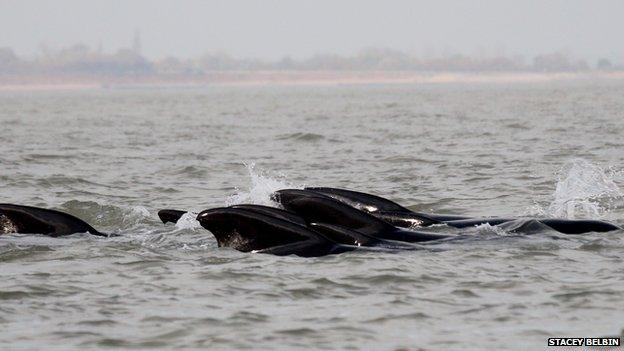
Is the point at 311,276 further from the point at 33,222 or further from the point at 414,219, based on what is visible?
the point at 33,222

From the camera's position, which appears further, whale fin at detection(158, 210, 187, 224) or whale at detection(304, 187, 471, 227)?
whale fin at detection(158, 210, 187, 224)

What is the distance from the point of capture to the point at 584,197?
2028 centimetres

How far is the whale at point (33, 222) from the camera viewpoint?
617 inches

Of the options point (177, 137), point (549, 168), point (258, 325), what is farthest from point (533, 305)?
point (177, 137)

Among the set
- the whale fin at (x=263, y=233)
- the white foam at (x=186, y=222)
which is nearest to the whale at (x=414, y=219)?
the whale fin at (x=263, y=233)

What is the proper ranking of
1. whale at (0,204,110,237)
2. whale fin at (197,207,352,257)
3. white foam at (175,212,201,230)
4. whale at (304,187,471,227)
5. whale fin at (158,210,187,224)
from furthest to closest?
whale fin at (158,210,187,224) → white foam at (175,212,201,230) → whale at (304,187,471,227) → whale at (0,204,110,237) → whale fin at (197,207,352,257)

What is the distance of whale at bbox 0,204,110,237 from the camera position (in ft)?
51.4

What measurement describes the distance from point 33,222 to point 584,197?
8782mm

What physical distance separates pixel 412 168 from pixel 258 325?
17196 mm

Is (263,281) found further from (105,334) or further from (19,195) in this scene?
(19,195)

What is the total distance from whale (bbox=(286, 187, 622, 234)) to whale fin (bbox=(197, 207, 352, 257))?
1.43 m

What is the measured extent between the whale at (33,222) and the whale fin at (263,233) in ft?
8.12

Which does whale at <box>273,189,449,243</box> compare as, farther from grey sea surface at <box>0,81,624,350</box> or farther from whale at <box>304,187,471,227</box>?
whale at <box>304,187,471,227</box>

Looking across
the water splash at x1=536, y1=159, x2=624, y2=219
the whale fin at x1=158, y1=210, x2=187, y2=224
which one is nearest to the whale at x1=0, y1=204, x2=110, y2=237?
the whale fin at x1=158, y1=210, x2=187, y2=224
